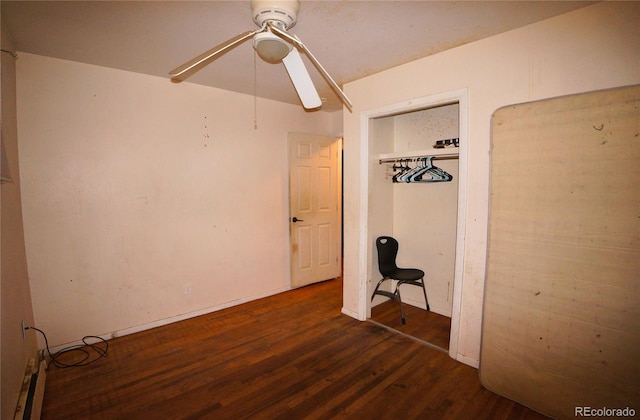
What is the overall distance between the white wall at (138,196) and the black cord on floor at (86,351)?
76 mm

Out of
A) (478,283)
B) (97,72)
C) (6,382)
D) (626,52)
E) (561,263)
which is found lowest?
(6,382)

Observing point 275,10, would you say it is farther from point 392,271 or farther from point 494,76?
point 392,271

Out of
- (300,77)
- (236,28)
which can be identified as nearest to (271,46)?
(300,77)

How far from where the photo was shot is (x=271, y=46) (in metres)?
1.55

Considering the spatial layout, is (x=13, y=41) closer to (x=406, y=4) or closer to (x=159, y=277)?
(x=159, y=277)

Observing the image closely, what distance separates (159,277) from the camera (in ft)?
9.79

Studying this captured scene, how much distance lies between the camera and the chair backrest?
3.16m

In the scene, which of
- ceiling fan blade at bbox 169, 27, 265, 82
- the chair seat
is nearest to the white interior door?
the chair seat

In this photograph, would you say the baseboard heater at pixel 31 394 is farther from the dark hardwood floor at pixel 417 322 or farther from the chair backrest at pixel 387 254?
the chair backrest at pixel 387 254

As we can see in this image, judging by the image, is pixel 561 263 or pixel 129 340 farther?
pixel 129 340

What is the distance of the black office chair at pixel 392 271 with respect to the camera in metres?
3.04

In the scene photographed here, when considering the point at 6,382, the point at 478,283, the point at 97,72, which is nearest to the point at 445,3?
the point at 478,283

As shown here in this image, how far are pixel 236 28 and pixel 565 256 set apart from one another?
2611 mm

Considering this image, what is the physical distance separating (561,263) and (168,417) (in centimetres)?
266
